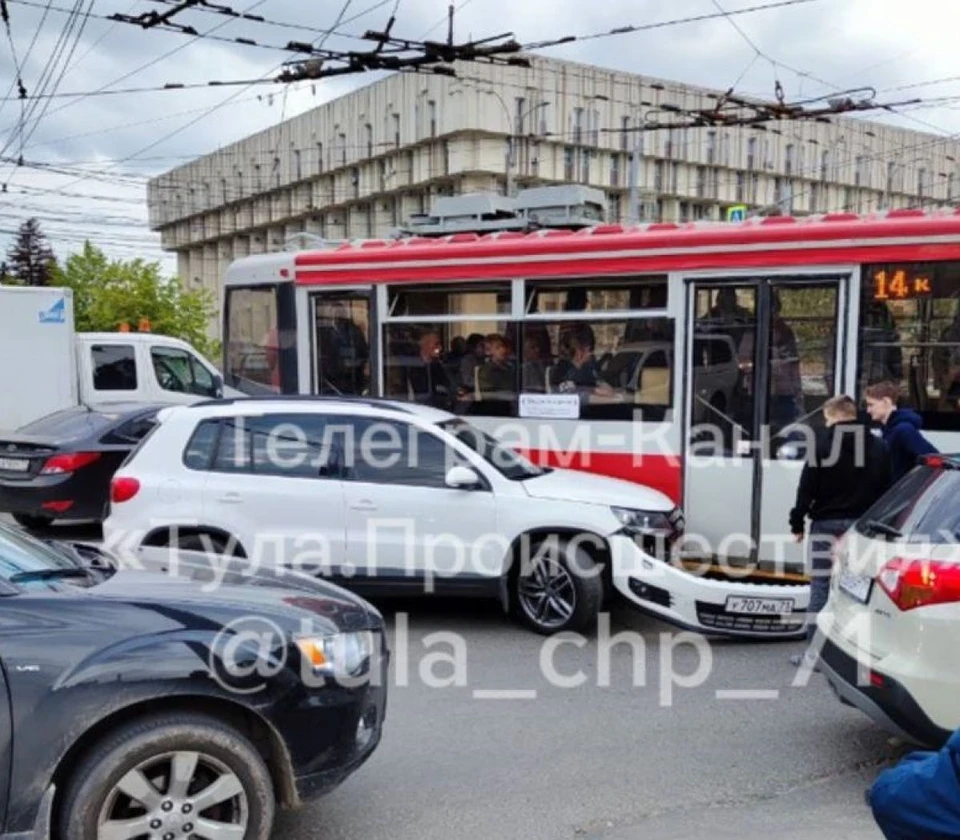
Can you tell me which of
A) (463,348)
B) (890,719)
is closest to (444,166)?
(463,348)

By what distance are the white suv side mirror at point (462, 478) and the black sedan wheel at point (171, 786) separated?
3.52 metres

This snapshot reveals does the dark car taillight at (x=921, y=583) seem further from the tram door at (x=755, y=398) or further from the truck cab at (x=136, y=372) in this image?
the truck cab at (x=136, y=372)

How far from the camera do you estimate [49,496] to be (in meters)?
10.2

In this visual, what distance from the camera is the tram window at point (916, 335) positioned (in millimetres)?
7238

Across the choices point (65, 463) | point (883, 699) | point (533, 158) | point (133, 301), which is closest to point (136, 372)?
point (65, 463)

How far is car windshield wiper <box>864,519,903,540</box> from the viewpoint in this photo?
4621 mm

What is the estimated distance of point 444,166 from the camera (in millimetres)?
57812

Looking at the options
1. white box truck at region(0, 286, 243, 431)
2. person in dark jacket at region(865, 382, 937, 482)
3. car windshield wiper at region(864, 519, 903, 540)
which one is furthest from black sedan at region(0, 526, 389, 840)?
white box truck at region(0, 286, 243, 431)

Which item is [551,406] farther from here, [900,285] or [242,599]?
[242,599]

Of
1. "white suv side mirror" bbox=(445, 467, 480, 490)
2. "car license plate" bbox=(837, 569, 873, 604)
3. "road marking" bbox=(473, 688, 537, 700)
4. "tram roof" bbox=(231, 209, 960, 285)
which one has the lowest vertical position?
"road marking" bbox=(473, 688, 537, 700)

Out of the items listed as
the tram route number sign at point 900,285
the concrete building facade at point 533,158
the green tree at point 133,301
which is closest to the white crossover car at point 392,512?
the tram route number sign at point 900,285

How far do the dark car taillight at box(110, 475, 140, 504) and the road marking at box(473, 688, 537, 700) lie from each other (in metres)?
3.06

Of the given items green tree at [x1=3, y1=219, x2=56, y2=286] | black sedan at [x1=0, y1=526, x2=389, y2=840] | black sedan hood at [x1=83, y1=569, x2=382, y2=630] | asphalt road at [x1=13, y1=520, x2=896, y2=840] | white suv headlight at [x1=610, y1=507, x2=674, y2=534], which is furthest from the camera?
green tree at [x1=3, y1=219, x2=56, y2=286]

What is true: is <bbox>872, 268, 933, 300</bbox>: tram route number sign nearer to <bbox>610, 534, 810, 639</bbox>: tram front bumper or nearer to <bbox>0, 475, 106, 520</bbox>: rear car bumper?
<bbox>610, 534, 810, 639</bbox>: tram front bumper
